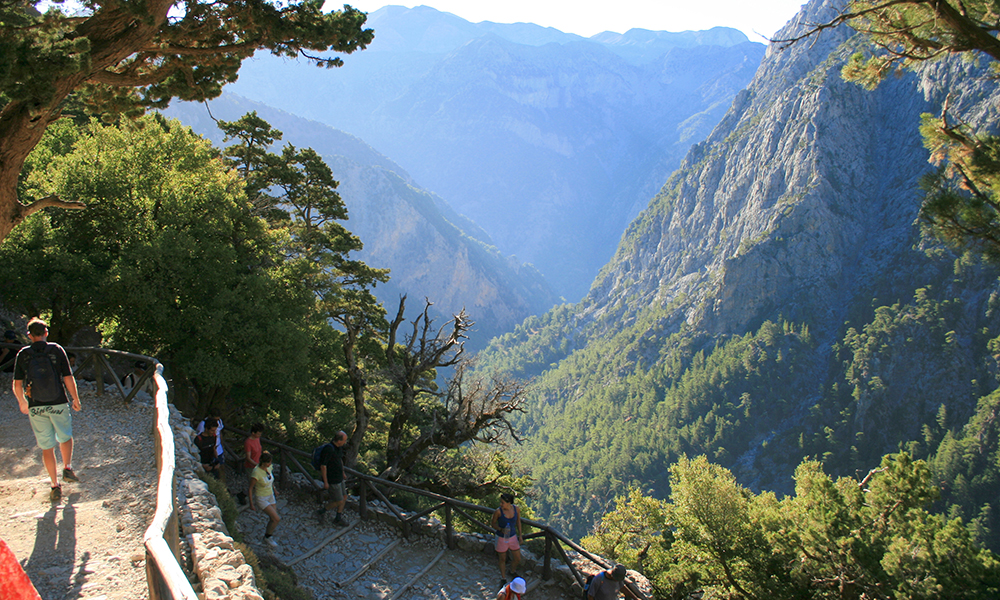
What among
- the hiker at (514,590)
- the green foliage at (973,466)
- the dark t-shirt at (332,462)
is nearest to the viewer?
the hiker at (514,590)

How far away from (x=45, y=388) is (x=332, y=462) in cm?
490

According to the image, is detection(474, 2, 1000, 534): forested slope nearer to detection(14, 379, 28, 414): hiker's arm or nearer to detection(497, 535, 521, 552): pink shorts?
detection(497, 535, 521, 552): pink shorts

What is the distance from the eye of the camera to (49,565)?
17.8ft

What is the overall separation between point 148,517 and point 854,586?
16.8m

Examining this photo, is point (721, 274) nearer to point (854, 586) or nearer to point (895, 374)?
point (895, 374)

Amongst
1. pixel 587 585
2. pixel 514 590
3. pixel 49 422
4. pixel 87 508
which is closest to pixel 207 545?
pixel 87 508

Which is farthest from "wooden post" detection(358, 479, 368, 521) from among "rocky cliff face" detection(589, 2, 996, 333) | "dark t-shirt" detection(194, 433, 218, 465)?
"rocky cliff face" detection(589, 2, 996, 333)

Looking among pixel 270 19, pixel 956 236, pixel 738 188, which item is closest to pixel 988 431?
pixel 738 188

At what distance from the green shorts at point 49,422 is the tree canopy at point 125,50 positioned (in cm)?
253

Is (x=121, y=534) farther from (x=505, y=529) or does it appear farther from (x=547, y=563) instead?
(x=547, y=563)

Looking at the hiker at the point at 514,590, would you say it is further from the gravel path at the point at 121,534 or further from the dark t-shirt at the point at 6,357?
the dark t-shirt at the point at 6,357

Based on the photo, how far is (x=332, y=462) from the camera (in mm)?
10258

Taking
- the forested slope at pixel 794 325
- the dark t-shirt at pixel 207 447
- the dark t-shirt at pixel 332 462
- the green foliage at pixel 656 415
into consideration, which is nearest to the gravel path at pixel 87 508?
the dark t-shirt at pixel 207 447

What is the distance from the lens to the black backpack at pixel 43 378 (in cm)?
648
